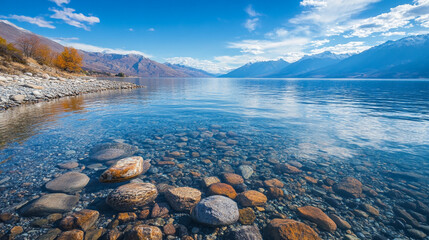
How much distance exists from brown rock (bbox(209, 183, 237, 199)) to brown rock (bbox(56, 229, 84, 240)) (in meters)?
3.47

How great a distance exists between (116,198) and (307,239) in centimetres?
498

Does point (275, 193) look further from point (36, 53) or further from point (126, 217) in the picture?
point (36, 53)

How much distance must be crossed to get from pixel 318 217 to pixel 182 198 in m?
3.86

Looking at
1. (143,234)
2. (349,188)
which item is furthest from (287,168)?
(143,234)

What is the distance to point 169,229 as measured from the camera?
4.55 metres

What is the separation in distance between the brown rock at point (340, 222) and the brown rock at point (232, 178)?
293 cm

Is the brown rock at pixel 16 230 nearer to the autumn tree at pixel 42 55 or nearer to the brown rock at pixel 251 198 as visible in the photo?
the brown rock at pixel 251 198

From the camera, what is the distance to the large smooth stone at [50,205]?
4797mm

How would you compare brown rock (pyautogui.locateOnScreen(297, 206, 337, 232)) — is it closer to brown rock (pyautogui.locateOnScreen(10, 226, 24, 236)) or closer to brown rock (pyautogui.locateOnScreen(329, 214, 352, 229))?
brown rock (pyautogui.locateOnScreen(329, 214, 352, 229))

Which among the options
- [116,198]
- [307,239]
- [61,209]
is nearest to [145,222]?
[116,198]

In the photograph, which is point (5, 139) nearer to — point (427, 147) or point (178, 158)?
point (178, 158)

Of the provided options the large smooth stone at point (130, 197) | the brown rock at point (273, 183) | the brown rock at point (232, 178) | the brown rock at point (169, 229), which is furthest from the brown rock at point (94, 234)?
Result: the brown rock at point (273, 183)

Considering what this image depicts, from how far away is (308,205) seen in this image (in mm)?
5656

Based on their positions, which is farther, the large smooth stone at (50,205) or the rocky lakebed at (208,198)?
the large smooth stone at (50,205)
